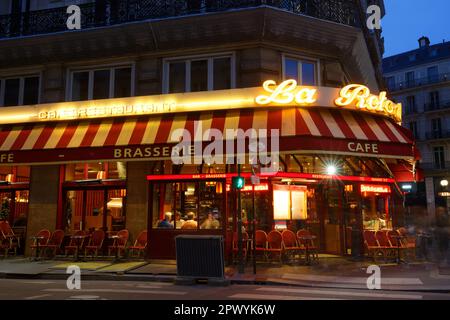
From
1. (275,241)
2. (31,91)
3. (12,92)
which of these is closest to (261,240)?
(275,241)

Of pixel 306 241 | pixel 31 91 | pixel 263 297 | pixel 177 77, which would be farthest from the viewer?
pixel 31 91

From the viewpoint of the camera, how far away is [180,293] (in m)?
9.28

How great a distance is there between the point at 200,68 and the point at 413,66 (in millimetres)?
47629

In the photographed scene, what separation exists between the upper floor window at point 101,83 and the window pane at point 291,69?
5449mm

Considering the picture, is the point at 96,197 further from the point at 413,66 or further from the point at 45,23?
the point at 413,66

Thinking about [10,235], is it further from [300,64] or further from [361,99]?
[361,99]

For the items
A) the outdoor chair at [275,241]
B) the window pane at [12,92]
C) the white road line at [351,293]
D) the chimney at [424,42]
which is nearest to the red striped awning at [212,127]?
the window pane at [12,92]

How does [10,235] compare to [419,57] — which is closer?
[10,235]

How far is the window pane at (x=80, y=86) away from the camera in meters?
16.5

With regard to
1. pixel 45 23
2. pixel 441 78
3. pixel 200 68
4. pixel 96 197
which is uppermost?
pixel 441 78

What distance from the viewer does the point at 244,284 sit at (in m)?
10.8

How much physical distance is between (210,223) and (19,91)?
9157 millimetres

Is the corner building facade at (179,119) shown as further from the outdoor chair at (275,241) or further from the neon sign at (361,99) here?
the outdoor chair at (275,241)
